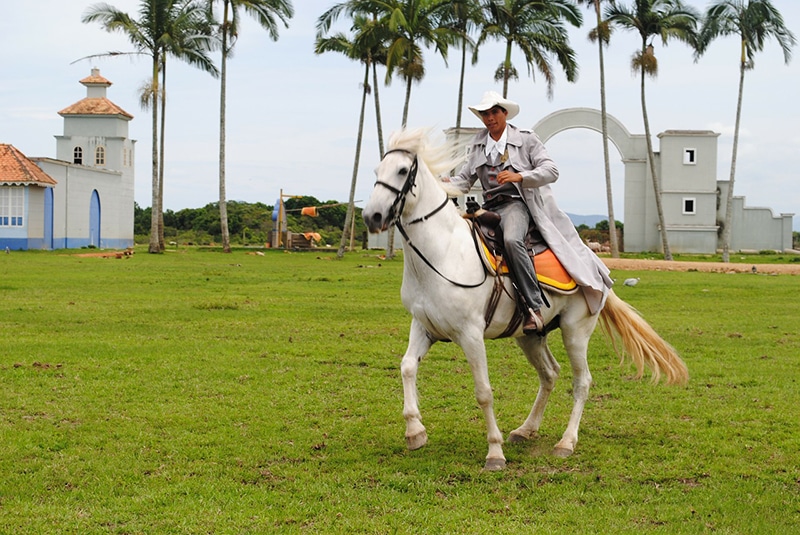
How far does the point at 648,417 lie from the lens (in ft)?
26.8

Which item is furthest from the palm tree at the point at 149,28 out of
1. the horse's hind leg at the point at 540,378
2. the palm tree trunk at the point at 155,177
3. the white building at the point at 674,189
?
the horse's hind leg at the point at 540,378

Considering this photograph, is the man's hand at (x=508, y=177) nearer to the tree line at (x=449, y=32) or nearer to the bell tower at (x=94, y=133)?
the tree line at (x=449, y=32)

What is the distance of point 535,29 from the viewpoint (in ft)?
127

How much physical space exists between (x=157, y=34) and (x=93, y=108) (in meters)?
→ 13.4

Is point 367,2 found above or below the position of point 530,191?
above

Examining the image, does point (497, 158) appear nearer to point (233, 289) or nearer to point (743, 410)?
point (743, 410)

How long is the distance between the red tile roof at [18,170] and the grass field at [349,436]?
98.0 ft

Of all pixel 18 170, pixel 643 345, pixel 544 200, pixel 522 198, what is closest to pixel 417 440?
pixel 522 198

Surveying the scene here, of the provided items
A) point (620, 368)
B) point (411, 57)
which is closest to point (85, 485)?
point (620, 368)

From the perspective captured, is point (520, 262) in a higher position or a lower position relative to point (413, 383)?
higher

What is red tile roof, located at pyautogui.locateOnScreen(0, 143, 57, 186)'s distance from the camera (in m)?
42.5

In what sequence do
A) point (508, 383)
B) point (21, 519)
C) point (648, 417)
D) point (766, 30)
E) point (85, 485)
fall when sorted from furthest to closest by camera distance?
point (766, 30) < point (508, 383) < point (648, 417) < point (85, 485) < point (21, 519)

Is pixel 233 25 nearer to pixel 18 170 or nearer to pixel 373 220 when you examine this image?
pixel 18 170

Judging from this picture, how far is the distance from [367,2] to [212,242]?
1019 inches
